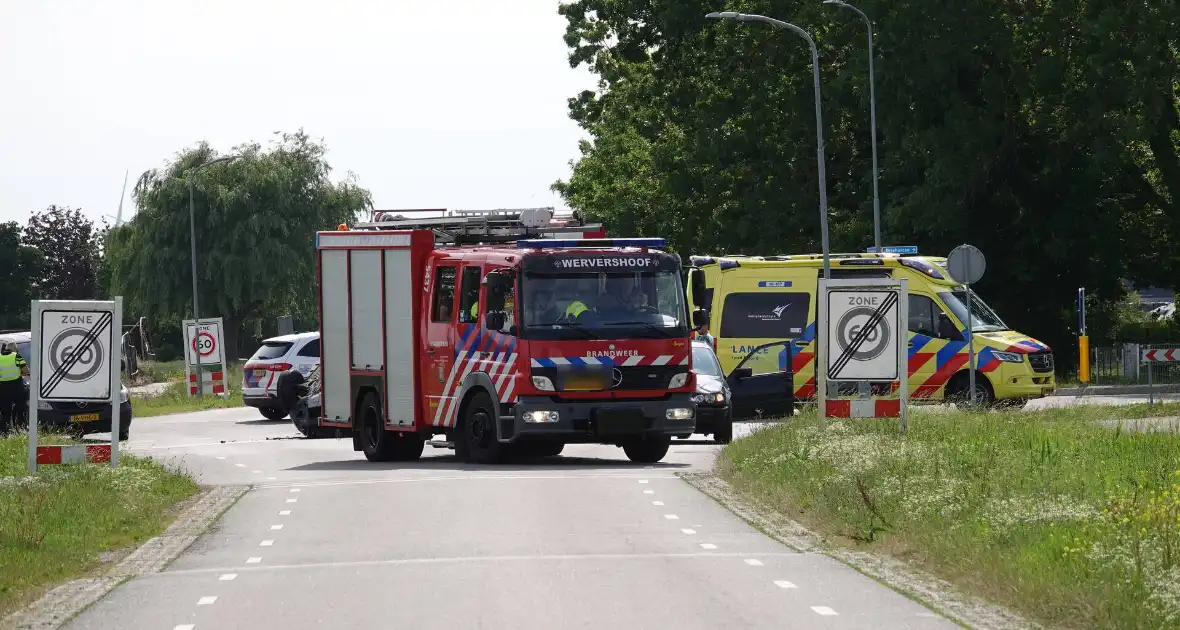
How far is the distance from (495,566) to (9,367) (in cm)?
1938

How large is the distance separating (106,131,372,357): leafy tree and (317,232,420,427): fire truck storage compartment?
5010cm

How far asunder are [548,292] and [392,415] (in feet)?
10.2

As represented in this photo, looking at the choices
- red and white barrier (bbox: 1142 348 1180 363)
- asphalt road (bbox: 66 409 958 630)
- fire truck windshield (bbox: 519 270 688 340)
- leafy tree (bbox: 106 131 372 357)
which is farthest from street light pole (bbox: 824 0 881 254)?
leafy tree (bbox: 106 131 372 357)

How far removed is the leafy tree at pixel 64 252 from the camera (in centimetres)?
10894

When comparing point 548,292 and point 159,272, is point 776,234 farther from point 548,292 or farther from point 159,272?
point 159,272

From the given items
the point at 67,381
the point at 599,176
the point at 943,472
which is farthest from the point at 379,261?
the point at 599,176

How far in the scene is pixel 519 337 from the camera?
21438 mm

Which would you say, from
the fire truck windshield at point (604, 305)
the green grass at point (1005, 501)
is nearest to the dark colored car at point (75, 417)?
the fire truck windshield at point (604, 305)

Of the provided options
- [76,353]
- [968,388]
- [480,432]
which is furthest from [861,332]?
[968,388]

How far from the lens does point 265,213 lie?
74562 millimetres

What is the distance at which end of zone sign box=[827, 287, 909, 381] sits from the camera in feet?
64.8

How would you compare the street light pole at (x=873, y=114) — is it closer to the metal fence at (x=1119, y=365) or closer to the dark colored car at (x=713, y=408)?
the metal fence at (x=1119, y=365)

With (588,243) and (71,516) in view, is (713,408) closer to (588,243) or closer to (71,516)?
(588,243)

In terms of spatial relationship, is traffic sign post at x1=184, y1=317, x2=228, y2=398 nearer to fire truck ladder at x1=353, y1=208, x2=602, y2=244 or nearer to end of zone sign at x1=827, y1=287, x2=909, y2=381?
fire truck ladder at x1=353, y1=208, x2=602, y2=244
